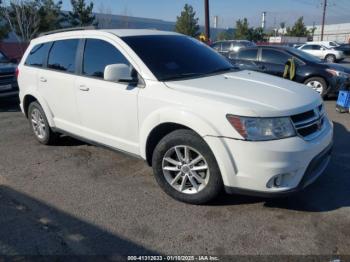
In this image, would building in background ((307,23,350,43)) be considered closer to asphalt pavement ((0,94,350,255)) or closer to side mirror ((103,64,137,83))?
asphalt pavement ((0,94,350,255))

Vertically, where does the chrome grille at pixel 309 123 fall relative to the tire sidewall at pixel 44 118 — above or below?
above

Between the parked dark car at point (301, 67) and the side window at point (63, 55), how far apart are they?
515 cm

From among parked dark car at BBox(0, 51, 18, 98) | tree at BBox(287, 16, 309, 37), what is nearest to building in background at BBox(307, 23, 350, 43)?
tree at BBox(287, 16, 309, 37)

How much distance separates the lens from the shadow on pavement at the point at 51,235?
296 cm

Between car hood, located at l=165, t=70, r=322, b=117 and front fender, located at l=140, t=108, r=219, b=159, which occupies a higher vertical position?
car hood, located at l=165, t=70, r=322, b=117

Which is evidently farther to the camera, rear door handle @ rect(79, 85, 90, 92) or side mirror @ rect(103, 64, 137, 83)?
rear door handle @ rect(79, 85, 90, 92)

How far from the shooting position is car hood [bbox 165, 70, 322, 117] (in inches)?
125

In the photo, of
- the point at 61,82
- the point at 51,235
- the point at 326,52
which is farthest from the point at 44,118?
the point at 326,52

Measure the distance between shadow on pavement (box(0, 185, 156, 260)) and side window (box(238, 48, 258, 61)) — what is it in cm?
852

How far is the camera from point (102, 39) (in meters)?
4.39

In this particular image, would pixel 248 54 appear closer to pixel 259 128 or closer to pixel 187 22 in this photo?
pixel 259 128

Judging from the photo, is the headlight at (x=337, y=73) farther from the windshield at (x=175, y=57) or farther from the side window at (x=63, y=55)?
the side window at (x=63, y=55)

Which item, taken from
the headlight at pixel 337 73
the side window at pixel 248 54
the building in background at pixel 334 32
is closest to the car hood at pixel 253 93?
the headlight at pixel 337 73

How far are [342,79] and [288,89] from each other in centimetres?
690
